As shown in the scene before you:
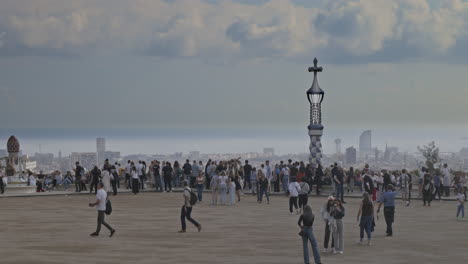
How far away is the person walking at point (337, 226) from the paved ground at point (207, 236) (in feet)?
0.94

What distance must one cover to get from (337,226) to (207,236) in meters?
4.89

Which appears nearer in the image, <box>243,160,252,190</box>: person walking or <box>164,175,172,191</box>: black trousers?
<box>243,160,252,190</box>: person walking

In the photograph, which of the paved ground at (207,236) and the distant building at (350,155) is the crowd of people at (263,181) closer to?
the paved ground at (207,236)

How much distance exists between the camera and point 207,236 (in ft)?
83.1

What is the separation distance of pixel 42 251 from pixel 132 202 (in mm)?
16068

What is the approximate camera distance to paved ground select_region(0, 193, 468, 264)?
832 inches

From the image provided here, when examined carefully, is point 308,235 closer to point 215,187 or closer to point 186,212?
point 186,212

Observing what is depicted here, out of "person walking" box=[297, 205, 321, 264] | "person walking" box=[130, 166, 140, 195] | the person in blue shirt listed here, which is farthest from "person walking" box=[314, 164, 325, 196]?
"person walking" box=[297, 205, 321, 264]

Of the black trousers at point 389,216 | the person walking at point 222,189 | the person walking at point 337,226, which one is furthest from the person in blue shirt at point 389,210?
the person walking at point 222,189

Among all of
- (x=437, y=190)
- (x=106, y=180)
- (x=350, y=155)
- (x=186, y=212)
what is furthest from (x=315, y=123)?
(x=350, y=155)

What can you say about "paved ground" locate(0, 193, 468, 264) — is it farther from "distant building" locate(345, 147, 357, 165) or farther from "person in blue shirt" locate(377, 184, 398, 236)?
"distant building" locate(345, 147, 357, 165)

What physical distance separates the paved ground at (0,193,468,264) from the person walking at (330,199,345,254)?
288 mm

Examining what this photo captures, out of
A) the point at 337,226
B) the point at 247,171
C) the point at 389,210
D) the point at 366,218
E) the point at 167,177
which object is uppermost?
the point at 247,171

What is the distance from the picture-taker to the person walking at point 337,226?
21.8 metres
